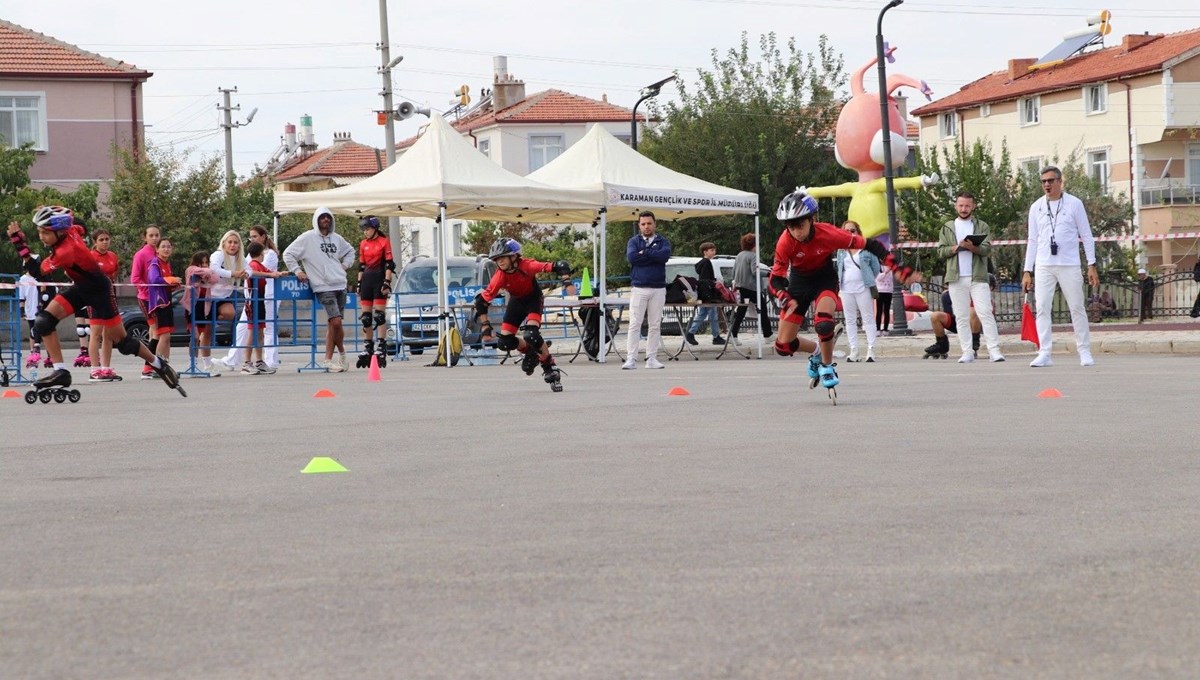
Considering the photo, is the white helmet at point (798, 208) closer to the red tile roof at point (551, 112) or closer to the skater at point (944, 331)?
the skater at point (944, 331)

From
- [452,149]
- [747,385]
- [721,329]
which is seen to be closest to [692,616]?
[747,385]

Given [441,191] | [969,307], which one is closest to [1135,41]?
[969,307]

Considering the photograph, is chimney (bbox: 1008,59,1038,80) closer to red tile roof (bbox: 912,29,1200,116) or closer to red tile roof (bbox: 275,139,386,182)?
red tile roof (bbox: 912,29,1200,116)

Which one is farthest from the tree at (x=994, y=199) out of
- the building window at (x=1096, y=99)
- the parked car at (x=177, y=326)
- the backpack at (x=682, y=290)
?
the backpack at (x=682, y=290)

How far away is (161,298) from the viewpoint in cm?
1962

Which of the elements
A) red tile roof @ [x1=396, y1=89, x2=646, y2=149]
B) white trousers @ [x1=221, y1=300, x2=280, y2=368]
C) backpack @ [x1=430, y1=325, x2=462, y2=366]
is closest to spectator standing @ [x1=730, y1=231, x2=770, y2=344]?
backpack @ [x1=430, y1=325, x2=462, y2=366]

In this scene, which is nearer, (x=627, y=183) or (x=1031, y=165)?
(x=627, y=183)

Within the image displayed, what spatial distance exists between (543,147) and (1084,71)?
26.1 meters

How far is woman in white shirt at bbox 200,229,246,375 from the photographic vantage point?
69.5 feet

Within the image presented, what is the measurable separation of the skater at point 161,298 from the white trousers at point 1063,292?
9500 millimetres

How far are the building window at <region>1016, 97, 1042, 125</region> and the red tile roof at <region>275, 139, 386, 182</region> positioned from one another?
36138mm

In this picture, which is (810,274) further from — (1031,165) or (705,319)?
(1031,165)

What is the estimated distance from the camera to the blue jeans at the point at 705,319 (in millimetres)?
26612

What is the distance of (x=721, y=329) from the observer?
28109 millimetres
